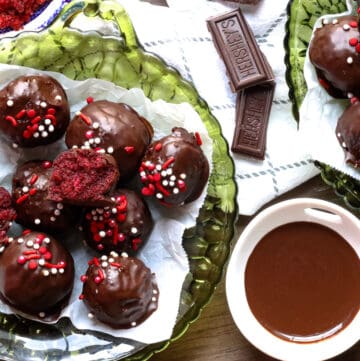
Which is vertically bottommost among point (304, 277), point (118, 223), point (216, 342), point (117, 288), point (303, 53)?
point (216, 342)

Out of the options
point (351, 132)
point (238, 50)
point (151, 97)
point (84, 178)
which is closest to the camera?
point (84, 178)

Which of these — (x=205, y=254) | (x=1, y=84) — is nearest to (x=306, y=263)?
(x=205, y=254)

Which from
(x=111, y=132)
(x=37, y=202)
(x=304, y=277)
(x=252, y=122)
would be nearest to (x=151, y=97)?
(x=111, y=132)

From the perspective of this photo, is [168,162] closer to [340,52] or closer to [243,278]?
[243,278]

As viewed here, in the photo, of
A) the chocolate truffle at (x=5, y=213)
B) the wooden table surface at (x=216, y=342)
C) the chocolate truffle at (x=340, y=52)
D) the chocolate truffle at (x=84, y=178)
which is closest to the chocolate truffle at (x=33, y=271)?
the chocolate truffle at (x=5, y=213)

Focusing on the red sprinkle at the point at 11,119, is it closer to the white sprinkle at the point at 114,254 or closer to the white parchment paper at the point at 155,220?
the white parchment paper at the point at 155,220

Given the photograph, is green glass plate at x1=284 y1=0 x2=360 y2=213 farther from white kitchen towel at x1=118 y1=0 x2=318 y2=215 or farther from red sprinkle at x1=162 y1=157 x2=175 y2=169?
red sprinkle at x1=162 y1=157 x2=175 y2=169

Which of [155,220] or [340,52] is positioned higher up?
[340,52]
